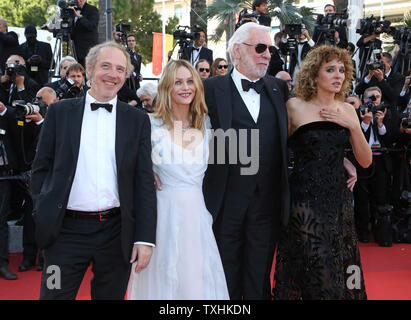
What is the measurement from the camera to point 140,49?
19281 millimetres

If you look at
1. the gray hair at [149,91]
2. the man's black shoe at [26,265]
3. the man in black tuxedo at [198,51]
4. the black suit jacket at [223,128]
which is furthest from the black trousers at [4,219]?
the man in black tuxedo at [198,51]

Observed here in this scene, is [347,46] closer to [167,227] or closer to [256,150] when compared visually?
[256,150]

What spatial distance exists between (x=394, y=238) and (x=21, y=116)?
4.44 metres

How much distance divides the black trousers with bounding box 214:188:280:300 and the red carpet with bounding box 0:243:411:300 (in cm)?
142

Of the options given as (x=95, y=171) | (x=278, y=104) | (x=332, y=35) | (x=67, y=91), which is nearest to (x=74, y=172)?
(x=95, y=171)

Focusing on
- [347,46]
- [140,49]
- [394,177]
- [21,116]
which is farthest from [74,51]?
[140,49]

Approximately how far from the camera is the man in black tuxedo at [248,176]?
10.3ft

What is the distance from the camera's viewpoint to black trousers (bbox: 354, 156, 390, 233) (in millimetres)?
6191

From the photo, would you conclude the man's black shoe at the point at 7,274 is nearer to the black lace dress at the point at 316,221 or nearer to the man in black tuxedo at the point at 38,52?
the black lace dress at the point at 316,221

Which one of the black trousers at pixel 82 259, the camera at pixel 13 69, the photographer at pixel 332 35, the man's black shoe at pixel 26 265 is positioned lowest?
the man's black shoe at pixel 26 265

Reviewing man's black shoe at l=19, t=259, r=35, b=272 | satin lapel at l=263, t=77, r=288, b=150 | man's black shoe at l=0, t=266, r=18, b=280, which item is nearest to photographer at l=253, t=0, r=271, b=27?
satin lapel at l=263, t=77, r=288, b=150

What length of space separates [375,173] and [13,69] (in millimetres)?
4364

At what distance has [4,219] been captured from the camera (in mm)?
4934

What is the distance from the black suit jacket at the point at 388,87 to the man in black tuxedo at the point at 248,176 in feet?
12.7
